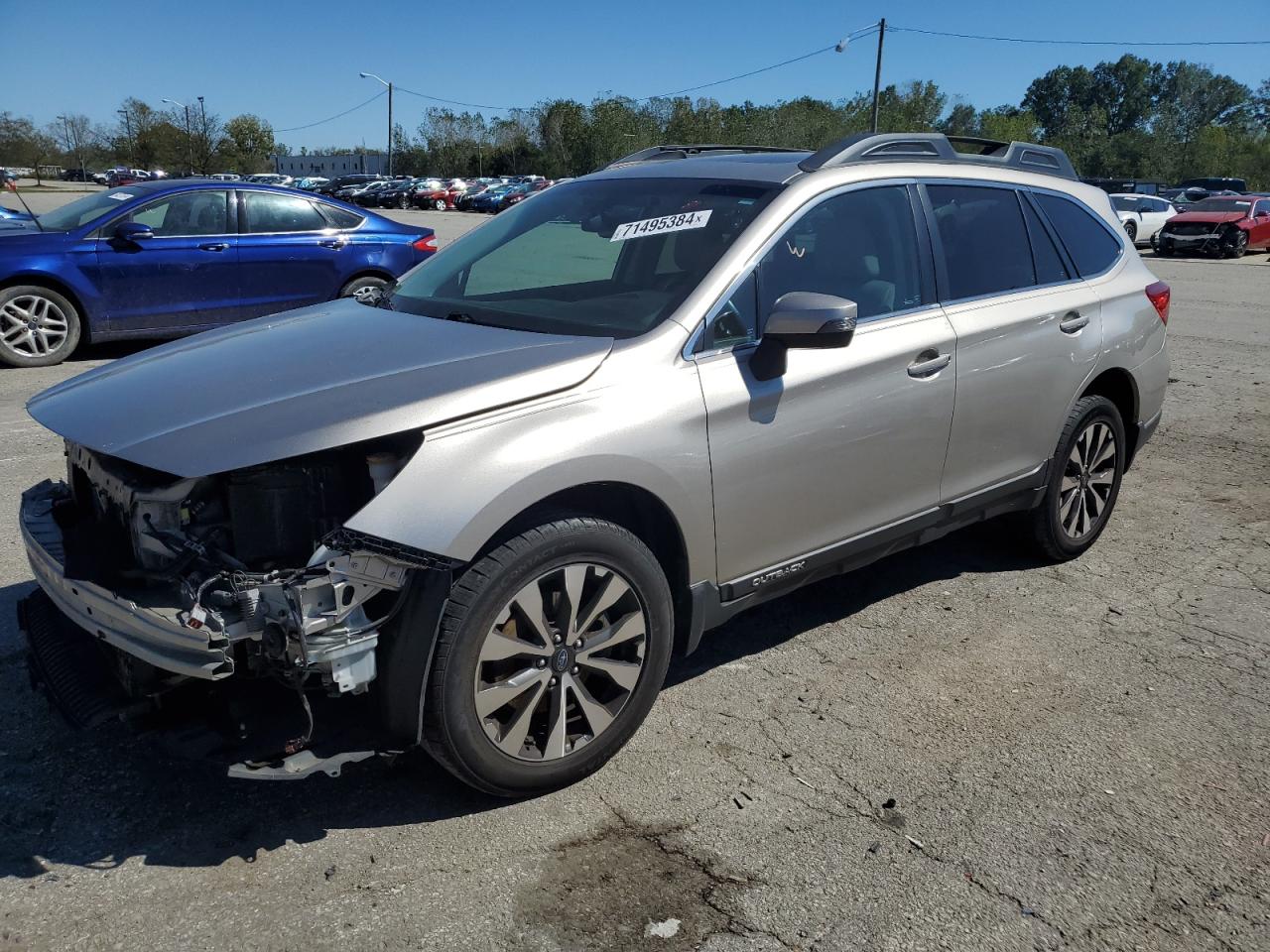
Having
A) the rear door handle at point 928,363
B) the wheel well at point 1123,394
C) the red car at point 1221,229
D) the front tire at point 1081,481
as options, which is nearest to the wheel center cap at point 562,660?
the rear door handle at point 928,363

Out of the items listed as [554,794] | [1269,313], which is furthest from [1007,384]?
[1269,313]

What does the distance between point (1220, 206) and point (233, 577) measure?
31298mm

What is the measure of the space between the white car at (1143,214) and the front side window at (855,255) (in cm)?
2784

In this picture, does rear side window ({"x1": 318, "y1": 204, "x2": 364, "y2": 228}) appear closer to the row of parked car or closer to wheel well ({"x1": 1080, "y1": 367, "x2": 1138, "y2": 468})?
wheel well ({"x1": 1080, "y1": 367, "x2": 1138, "y2": 468})

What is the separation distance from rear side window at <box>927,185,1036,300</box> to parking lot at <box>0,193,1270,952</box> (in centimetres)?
143

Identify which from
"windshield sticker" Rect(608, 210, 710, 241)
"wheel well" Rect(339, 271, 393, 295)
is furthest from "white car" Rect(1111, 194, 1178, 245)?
"windshield sticker" Rect(608, 210, 710, 241)

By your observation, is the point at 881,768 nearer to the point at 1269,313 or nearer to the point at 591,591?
the point at 591,591

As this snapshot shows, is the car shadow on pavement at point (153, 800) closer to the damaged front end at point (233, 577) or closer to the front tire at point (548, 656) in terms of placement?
the front tire at point (548, 656)

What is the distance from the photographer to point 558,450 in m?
2.82

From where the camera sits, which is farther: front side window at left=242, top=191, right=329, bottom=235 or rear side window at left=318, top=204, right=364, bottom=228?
rear side window at left=318, top=204, right=364, bottom=228

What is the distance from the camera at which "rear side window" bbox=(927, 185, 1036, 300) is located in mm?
4125

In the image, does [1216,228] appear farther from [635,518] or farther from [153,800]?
[153,800]

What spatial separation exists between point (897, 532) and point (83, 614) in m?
2.76

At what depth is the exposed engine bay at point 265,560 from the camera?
2.52 m
